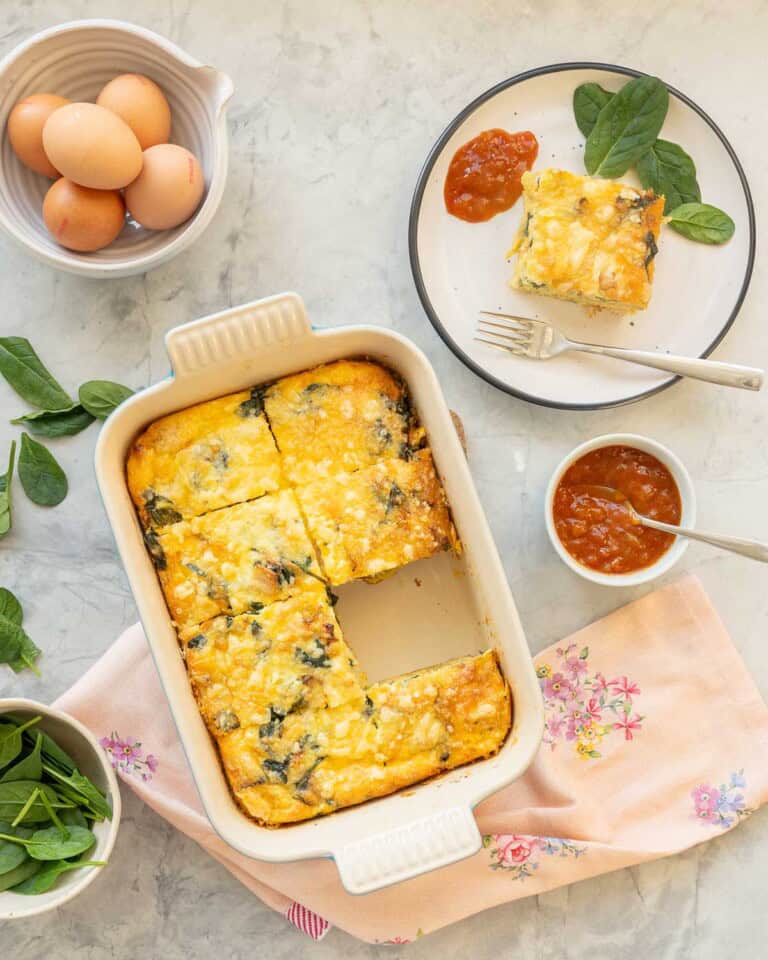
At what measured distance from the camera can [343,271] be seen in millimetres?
3092

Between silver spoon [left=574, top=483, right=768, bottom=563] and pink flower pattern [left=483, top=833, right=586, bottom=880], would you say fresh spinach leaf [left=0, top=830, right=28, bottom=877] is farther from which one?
silver spoon [left=574, top=483, right=768, bottom=563]

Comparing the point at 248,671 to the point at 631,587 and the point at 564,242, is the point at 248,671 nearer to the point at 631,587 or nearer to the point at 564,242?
the point at 631,587

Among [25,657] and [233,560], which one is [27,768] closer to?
[25,657]

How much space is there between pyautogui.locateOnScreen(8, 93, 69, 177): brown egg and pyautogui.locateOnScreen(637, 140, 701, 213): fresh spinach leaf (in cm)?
190

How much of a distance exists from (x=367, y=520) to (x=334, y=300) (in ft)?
2.76

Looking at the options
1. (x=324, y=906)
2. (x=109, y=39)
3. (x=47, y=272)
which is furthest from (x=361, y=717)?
(x=109, y=39)

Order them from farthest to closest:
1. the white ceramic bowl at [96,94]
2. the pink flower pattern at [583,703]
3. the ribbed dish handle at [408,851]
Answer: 1. the pink flower pattern at [583,703]
2. the white ceramic bowl at [96,94]
3. the ribbed dish handle at [408,851]

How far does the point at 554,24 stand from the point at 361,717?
7.93 ft

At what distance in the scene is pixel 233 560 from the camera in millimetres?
2662

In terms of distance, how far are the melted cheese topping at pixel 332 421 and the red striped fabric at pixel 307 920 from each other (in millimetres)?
1474

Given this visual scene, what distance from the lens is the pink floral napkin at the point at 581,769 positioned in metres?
3.00

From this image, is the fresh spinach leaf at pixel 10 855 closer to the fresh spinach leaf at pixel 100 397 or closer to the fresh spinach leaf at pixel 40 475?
the fresh spinach leaf at pixel 40 475

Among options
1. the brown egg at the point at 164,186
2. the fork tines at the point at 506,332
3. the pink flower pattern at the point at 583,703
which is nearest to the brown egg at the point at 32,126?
the brown egg at the point at 164,186

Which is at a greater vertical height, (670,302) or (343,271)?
(343,271)
